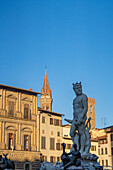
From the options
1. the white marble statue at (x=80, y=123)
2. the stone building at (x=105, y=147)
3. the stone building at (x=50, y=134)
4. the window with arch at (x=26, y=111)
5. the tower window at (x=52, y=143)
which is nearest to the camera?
the white marble statue at (x=80, y=123)

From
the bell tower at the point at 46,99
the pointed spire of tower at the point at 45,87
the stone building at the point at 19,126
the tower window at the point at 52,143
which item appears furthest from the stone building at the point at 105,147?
the pointed spire of tower at the point at 45,87

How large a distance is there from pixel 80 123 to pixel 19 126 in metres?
34.0

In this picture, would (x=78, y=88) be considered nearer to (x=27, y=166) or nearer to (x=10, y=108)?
(x=10, y=108)

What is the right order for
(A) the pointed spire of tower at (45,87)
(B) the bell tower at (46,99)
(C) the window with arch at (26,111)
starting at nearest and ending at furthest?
1. (C) the window with arch at (26,111)
2. (B) the bell tower at (46,99)
3. (A) the pointed spire of tower at (45,87)

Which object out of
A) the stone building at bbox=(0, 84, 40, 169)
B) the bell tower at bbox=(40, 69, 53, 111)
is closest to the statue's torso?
the stone building at bbox=(0, 84, 40, 169)

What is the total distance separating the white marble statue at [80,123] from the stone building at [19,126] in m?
31.1

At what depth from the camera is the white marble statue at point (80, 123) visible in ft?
51.2

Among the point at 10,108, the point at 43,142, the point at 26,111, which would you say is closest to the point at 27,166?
the point at 43,142

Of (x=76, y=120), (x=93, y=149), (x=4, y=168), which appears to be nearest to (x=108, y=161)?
(x=93, y=149)

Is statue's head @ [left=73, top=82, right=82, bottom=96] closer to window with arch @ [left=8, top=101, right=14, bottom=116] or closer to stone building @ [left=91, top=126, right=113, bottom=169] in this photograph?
window with arch @ [left=8, top=101, right=14, bottom=116]

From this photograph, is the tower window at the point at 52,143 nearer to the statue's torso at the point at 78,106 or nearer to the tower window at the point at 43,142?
the tower window at the point at 43,142

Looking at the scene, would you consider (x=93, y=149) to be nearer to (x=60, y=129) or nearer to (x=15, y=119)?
(x=60, y=129)

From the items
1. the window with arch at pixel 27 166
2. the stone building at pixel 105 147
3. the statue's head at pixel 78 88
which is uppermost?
the statue's head at pixel 78 88

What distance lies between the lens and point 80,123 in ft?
51.8
